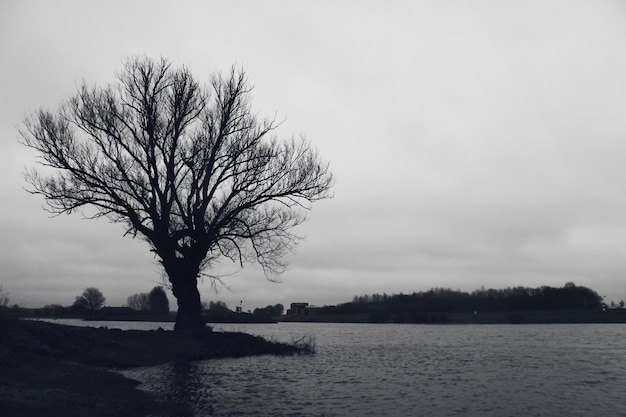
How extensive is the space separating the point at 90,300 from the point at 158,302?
3650 centimetres

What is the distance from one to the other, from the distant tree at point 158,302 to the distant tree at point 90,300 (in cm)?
2464

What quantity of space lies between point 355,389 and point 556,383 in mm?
9221

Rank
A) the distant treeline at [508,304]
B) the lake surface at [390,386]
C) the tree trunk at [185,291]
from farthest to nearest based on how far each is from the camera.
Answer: the distant treeline at [508,304] < the tree trunk at [185,291] < the lake surface at [390,386]

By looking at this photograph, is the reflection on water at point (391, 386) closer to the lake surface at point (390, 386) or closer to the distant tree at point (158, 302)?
the lake surface at point (390, 386)

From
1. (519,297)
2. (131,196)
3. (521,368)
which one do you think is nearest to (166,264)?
(131,196)

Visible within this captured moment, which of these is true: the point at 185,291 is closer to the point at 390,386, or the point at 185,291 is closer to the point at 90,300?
the point at 390,386

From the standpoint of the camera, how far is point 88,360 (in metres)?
22.2

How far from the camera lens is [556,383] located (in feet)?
73.2

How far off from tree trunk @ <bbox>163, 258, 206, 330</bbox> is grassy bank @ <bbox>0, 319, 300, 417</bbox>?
1.30 meters

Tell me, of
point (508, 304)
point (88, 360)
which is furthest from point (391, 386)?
point (508, 304)

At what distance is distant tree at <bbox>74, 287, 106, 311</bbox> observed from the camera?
170m

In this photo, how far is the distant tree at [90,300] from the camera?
559 ft

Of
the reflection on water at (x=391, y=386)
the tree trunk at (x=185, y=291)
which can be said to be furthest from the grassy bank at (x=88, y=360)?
the reflection on water at (x=391, y=386)

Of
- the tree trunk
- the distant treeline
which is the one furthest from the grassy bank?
the distant treeline
